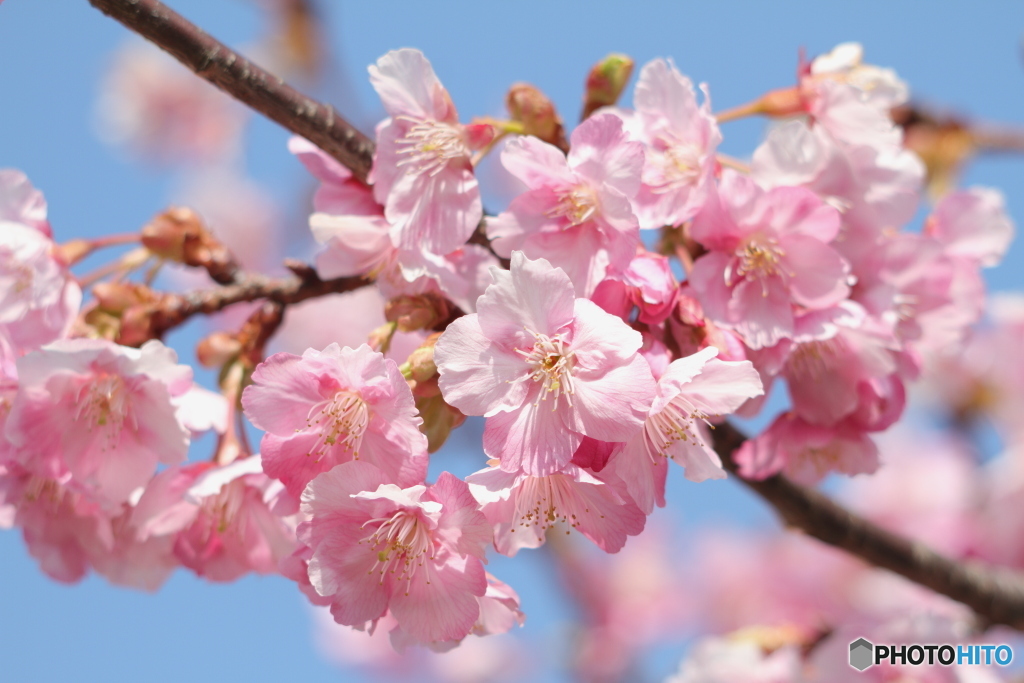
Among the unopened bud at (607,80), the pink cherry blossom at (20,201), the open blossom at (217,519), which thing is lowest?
the open blossom at (217,519)

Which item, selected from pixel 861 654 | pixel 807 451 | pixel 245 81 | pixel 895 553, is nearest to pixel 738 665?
pixel 861 654

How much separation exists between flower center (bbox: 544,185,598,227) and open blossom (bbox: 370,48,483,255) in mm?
137

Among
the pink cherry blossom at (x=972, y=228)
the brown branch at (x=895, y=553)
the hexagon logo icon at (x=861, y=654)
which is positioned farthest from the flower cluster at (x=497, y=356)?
the hexagon logo icon at (x=861, y=654)

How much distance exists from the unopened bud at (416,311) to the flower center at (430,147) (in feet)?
0.71

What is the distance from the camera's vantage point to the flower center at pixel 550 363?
116cm

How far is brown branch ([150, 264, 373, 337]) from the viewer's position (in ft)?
5.39

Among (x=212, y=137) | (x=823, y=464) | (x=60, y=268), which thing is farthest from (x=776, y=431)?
(x=212, y=137)

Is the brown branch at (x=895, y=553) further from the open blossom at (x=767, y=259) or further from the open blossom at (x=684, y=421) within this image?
the open blossom at (x=684, y=421)

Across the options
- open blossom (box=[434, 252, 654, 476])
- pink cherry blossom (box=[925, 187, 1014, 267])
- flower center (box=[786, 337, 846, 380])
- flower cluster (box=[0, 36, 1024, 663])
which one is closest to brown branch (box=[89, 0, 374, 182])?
flower cluster (box=[0, 36, 1024, 663])

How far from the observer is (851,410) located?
155 cm

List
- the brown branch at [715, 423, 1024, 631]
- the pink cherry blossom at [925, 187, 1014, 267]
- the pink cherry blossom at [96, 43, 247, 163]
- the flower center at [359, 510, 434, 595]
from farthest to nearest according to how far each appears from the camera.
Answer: the pink cherry blossom at [96, 43, 247, 163] → the brown branch at [715, 423, 1024, 631] → the pink cherry blossom at [925, 187, 1014, 267] → the flower center at [359, 510, 434, 595]

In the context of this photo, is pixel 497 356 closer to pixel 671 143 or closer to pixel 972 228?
pixel 671 143

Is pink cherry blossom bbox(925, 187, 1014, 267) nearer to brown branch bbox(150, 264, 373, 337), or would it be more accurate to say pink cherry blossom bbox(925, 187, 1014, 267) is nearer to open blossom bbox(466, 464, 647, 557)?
open blossom bbox(466, 464, 647, 557)

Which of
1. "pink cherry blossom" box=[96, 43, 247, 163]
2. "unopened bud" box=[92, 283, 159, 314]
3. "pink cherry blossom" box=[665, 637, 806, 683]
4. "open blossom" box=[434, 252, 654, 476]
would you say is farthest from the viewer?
"pink cherry blossom" box=[96, 43, 247, 163]
